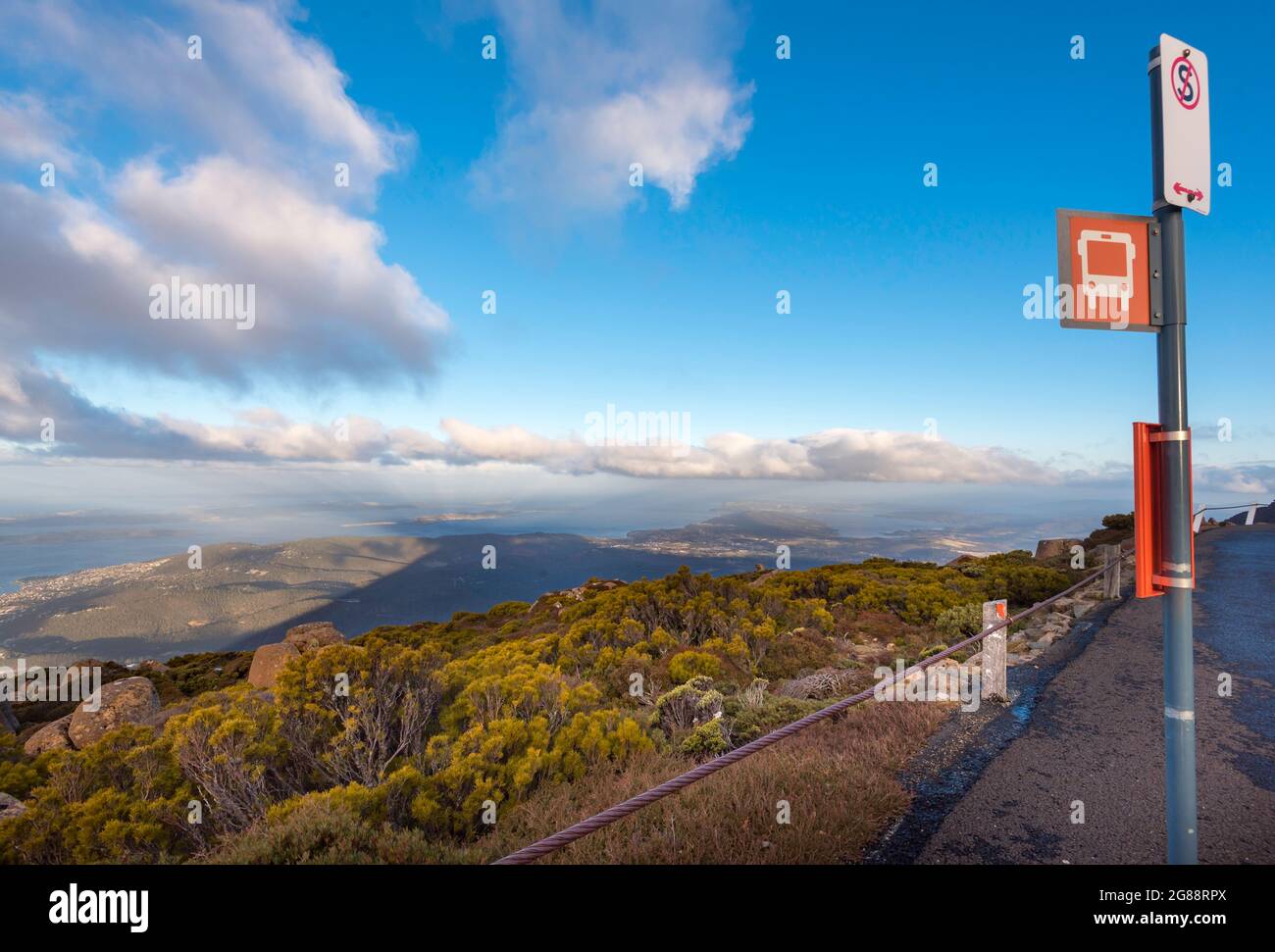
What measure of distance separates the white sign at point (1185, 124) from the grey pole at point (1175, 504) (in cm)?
4

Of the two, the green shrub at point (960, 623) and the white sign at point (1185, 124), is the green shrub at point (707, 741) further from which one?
the green shrub at point (960, 623)

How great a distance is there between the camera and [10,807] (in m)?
6.73

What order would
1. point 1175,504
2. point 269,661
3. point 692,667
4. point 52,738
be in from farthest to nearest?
point 269,661
point 52,738
point 692,667
point 1175,504

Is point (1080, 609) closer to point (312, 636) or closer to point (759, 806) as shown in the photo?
point (759, 806)

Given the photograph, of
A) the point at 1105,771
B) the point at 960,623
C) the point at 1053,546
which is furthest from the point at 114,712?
the point at 1053,546

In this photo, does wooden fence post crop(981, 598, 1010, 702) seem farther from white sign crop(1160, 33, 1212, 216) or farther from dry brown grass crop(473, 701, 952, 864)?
white sign crop(1160, 33, 1212, 216)

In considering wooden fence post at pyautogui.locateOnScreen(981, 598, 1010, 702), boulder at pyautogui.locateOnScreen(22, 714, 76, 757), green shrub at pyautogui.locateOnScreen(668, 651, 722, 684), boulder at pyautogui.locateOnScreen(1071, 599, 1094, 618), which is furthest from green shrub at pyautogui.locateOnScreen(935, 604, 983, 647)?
boulder at pyautogui.locateOnScreen(22, 714, 76, 757)

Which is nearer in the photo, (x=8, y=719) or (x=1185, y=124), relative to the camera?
(x=1185, y=124)

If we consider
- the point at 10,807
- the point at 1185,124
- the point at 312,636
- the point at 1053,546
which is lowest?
the point at 312,636

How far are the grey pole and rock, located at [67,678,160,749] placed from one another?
1811cm

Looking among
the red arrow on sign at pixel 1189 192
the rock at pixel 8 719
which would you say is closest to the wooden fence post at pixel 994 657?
the red arrow on sign at pixel 1189 192

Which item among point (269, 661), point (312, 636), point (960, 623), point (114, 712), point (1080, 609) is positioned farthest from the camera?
point (269, 661)

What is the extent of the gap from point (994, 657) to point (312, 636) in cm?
1903

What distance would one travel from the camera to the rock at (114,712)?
516 inches
